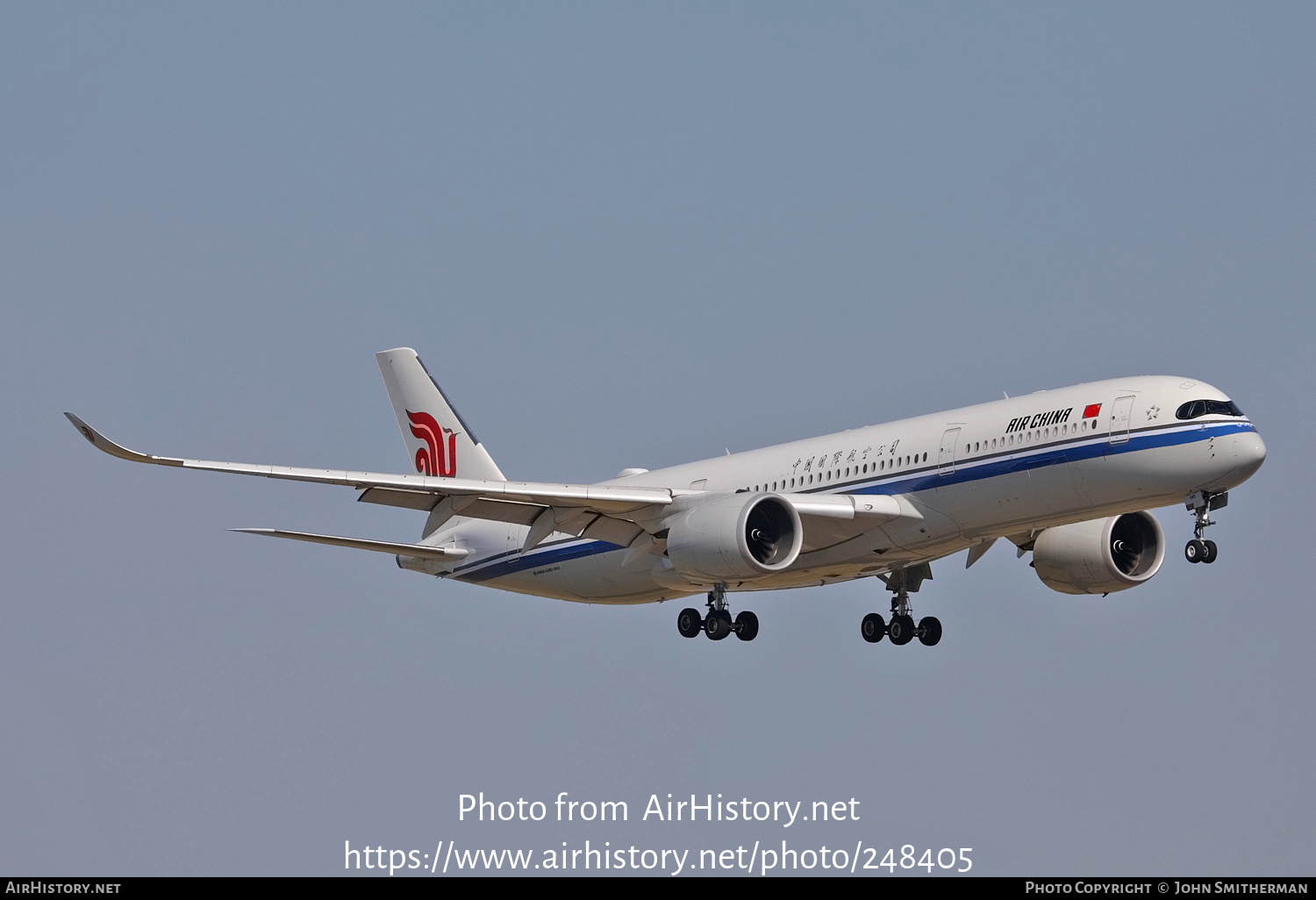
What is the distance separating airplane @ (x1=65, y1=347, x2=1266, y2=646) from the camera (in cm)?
4091

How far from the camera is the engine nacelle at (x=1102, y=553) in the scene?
4869cm

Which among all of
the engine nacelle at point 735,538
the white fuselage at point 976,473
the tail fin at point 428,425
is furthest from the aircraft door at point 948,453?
the tail fin at point 428,425

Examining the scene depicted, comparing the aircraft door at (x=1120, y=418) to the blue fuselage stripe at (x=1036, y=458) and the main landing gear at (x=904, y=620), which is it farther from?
the main landing gear at (x=904, y=620)

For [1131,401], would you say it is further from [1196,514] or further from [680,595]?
[680,595]

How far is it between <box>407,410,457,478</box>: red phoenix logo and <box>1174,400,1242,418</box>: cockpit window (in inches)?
847

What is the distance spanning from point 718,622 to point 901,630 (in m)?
5.13

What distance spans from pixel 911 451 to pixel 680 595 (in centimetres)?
829

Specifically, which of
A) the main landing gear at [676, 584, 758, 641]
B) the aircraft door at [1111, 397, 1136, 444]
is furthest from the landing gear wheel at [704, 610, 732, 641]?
the aircraft door at [1111, 397, 1136, 444]

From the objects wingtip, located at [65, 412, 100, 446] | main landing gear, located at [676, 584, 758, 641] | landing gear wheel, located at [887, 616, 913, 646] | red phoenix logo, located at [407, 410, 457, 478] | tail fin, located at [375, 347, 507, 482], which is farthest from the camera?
red phoenix logo, located at [407, 410, 457, 478]

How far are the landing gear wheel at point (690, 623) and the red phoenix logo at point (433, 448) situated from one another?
30.5ft

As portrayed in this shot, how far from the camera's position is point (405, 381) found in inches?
2237

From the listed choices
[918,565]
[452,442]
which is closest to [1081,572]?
[918,565]

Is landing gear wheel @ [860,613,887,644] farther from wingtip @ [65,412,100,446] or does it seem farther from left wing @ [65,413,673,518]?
wingtip @ [65,412,100,446]

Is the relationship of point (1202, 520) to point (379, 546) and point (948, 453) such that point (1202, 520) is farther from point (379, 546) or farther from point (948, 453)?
point (379, 546)
